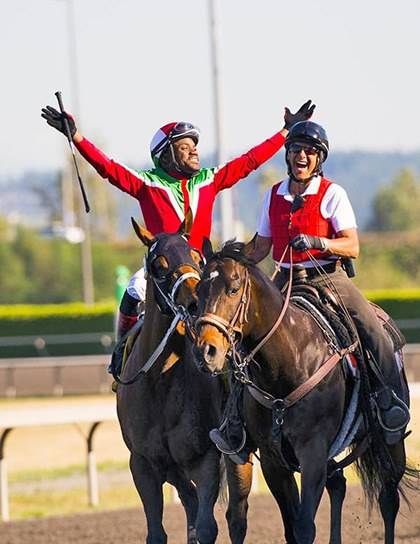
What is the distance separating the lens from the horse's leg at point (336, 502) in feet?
31.3

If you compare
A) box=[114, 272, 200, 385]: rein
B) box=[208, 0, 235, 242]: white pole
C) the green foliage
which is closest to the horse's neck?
box=[114, 272, 200, 385]: rein

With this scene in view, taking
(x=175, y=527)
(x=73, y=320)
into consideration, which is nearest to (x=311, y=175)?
(x=175, y=527)

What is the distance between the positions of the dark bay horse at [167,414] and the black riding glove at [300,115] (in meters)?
1.17

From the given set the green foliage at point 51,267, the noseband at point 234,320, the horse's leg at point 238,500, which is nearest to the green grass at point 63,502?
the horse's leg at point 238,500

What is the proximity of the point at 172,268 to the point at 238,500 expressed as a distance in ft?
4.25

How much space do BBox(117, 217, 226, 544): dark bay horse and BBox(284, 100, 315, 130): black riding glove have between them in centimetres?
117

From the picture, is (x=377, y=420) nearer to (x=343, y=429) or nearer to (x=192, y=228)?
(x=343, y=429)

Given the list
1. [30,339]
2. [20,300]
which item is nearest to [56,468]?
[30,339]

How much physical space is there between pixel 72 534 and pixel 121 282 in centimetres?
1546

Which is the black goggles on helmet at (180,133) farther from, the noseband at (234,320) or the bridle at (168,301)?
the noseband at (234,320)

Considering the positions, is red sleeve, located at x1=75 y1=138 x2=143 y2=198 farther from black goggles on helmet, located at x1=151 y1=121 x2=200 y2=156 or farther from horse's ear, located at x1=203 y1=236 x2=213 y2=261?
horse's ear, located at x1=203 y1=236 x2=213 y2=261

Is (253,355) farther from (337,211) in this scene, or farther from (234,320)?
(337,211)

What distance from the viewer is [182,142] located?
9086 mm

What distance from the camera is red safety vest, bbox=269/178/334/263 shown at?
8625 mm
